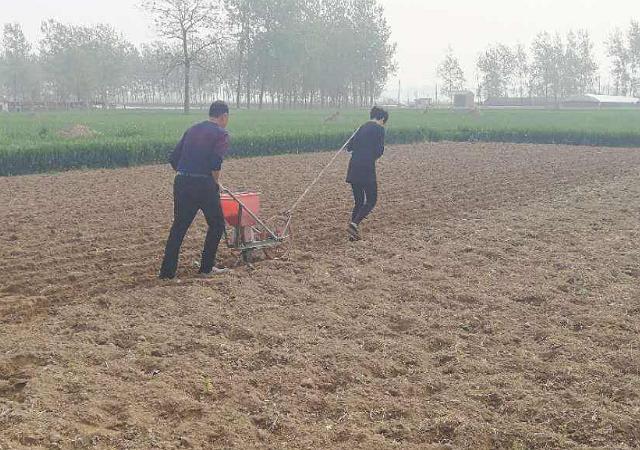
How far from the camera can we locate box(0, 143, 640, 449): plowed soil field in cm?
431

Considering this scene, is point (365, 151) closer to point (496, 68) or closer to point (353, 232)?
point (353, 232)

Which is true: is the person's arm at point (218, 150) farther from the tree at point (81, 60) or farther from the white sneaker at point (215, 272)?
the tree at point (81, 60)

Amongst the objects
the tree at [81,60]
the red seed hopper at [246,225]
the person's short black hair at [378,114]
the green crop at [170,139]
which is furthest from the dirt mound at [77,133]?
the tree at [81,60]

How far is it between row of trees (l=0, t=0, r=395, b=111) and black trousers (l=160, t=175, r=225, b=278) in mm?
45679

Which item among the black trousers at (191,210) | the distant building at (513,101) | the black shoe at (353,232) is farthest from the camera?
the distant building at (513,101)

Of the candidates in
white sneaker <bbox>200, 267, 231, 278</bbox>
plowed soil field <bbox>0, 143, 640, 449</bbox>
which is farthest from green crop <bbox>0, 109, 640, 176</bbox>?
white sneaker <bbox>200, 267, 231, 278</bbox>

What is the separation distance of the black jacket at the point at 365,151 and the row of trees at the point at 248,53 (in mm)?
43774

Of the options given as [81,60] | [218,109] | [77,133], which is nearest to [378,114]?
[218,109]

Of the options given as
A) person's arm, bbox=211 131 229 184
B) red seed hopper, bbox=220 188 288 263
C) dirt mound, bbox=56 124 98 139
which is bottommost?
red seed hopper, bbox=220 188 288 263

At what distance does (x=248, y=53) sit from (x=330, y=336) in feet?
203

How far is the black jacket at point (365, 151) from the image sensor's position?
9.55 m

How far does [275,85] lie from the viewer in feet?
232

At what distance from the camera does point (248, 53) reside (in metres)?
64.9

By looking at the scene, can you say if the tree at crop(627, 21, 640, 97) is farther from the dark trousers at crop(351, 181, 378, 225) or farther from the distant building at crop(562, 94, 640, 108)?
the dark trousers at crop(351, 181, 378, 225)
